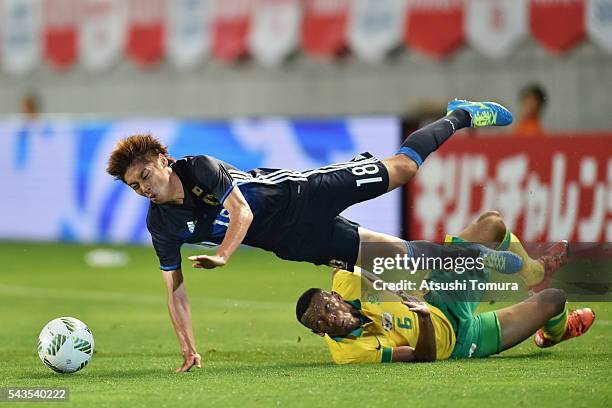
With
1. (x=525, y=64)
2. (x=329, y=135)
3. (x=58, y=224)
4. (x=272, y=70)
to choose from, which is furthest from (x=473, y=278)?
(x=272, y=70)

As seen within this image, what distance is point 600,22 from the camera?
18.0m

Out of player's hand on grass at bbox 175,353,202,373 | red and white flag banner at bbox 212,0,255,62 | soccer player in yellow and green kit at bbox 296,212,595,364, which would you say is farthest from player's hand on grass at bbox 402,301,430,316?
red and white flag banner at bbox 212,0,255,62

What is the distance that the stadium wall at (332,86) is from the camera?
1884 cm

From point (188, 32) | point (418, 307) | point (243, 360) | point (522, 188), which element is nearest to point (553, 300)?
point (418, 307)

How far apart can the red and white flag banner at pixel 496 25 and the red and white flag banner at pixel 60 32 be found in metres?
8.46

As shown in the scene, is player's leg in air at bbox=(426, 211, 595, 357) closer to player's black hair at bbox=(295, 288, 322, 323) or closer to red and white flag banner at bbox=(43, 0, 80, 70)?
player's black hair at bbox=(295, 288, 322, 323)

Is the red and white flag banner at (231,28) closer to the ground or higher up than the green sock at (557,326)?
higher up

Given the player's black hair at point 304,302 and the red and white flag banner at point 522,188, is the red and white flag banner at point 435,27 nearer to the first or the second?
the red and white flag banner at point 522,188

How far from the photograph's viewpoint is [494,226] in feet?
32.7

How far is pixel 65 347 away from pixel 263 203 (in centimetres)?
170

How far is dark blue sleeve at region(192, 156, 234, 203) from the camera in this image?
8.70 metres

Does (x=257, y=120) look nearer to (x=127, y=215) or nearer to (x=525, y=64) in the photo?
(x=127, y=215)

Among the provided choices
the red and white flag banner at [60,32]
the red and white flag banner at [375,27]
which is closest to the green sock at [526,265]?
the red and white flag banner at [375,27]

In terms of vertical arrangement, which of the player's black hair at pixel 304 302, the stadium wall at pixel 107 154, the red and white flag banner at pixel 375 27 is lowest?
the stadium wall at pixel 107 154
